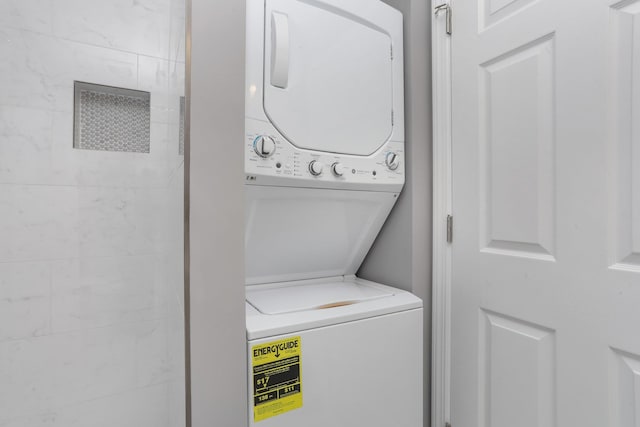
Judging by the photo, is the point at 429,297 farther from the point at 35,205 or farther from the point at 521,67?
the point at 35,205

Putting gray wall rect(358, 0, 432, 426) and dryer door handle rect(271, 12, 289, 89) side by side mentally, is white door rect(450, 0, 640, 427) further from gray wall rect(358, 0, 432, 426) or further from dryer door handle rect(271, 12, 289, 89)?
dryer door handle rect(271, 12, 289, 89)

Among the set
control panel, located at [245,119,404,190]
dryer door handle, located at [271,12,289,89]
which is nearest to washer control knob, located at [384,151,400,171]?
control panel, located at [245,119,404,190]

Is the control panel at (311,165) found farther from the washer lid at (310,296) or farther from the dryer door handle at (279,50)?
the washer lid at (310,296)

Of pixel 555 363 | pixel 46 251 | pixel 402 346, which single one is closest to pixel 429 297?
pixel 402 346

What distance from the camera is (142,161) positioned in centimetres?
164

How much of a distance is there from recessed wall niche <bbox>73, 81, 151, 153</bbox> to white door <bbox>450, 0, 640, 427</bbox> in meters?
1.45

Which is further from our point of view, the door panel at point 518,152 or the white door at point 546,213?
the door panel at point 518,152

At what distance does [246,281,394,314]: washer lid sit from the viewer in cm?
104

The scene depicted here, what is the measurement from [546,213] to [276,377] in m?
0.89

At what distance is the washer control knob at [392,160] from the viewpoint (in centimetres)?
125

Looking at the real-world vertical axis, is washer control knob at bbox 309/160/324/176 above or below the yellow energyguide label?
above

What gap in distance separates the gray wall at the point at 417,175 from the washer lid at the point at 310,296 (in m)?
0.15

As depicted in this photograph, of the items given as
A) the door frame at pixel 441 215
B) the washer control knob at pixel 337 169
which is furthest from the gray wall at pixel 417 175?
the washer control knob at pixel 337 169

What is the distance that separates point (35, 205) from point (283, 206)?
3.73ft
